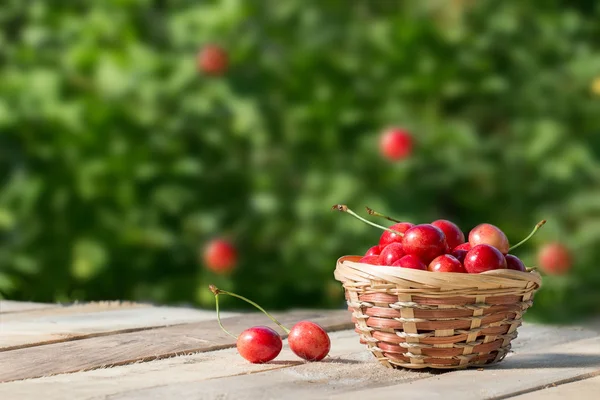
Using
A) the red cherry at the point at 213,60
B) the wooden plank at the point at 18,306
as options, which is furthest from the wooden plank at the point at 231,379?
the red cherry at the point at 213,60

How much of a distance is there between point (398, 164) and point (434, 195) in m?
0.22

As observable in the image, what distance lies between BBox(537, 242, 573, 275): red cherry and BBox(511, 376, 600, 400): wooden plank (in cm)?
189

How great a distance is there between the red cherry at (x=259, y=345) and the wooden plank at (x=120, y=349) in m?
0.17

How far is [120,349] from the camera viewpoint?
1958 mm

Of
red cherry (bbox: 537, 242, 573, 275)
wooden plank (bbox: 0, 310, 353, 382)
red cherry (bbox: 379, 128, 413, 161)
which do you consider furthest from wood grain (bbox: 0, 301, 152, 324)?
red cherry (bbox: 537, 242, 573, 275)

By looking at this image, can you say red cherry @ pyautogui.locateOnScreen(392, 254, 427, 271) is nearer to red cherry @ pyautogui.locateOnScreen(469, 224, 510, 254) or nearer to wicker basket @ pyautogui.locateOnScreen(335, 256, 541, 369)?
wicker basket @ pyautogui.locateOnScreen(335, 256, 541, 369)

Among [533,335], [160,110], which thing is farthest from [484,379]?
[160,110]

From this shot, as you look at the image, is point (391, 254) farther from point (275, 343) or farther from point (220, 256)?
point (220, 256)

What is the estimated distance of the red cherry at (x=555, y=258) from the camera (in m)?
3.53

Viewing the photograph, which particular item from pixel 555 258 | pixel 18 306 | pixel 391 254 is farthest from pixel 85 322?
pixel 555 258

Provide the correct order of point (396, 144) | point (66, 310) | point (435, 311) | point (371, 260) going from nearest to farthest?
point (435, 311) → point (371, 260) → point (66, 310) → point (396, 144)

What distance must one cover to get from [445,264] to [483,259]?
0.21 ft

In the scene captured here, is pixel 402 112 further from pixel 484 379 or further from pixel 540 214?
pixel 484 379

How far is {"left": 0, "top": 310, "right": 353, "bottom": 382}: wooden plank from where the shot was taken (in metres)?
1.79
